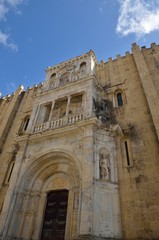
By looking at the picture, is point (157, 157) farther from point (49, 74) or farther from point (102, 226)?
point (49, 74)

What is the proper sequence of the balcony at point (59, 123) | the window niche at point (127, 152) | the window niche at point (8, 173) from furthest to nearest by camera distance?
1. the window niche at point (8, 173)
2. the balcony at point (59, 123)
3. the window niche at point (127, 152)

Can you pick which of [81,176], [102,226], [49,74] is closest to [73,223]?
[102,226]

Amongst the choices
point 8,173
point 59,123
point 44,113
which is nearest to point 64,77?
point 44,113

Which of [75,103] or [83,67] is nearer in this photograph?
[75,103]

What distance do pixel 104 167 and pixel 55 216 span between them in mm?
3330

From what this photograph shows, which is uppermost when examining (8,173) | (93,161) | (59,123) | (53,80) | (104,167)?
(53,80)

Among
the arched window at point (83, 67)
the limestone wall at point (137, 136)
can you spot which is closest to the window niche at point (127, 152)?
the limestone wall at point (137, 136)

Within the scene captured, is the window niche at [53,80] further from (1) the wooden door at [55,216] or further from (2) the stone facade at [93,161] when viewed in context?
(1) the wooden door at [55,216]

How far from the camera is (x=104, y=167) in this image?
8320 mm

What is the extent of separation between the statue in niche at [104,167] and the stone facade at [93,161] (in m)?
0.05

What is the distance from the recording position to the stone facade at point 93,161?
7.12 m

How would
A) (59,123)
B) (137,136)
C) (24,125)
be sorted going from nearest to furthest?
(137,136) → (59,123) → (24,125)

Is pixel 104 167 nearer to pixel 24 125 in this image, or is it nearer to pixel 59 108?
pixel 59 108

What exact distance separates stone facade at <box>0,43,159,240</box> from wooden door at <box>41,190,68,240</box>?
0.06 metres
